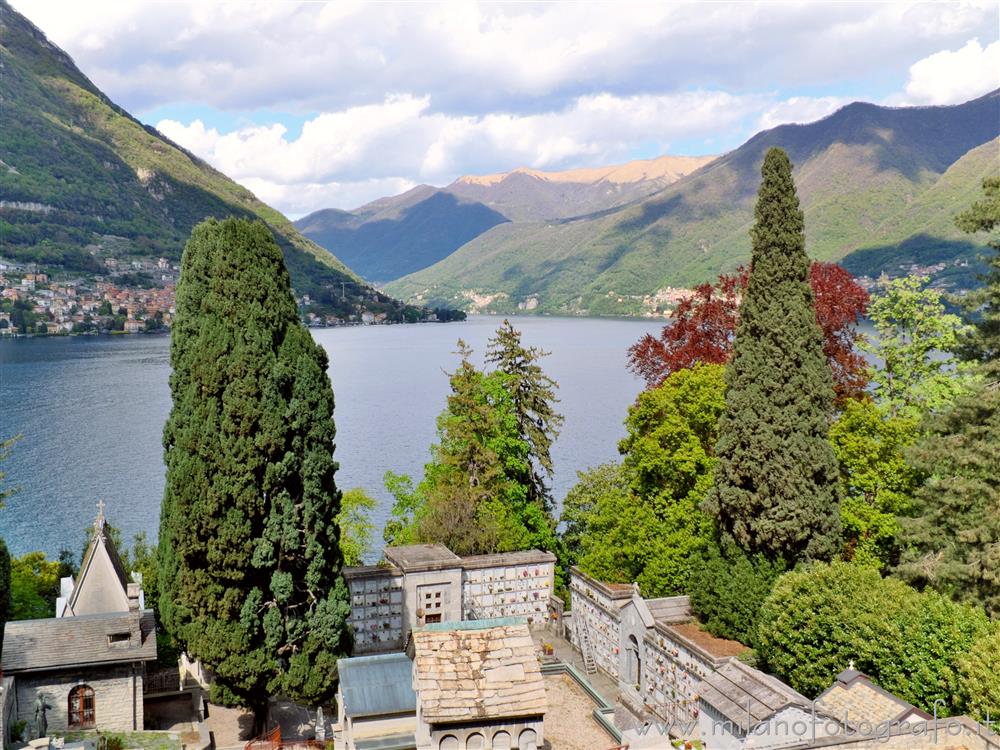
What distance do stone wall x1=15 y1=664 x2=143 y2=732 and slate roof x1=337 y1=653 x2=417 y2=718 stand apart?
17.3ft

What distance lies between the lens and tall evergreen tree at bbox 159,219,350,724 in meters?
19.7

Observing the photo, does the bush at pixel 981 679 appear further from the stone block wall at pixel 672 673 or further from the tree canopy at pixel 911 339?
the tree canopy at pixel 911 339

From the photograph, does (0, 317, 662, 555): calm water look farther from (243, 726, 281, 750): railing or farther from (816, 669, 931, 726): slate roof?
(816, 669, 931, 726): slate roof

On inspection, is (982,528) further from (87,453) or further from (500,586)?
(87,453)

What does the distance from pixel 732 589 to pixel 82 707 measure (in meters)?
16.5

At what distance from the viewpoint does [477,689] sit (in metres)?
16.0

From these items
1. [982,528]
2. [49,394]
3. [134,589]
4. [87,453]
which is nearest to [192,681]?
[134,589]

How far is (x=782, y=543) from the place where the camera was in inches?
941

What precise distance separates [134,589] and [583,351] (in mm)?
118690

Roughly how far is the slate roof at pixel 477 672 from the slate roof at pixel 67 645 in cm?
742

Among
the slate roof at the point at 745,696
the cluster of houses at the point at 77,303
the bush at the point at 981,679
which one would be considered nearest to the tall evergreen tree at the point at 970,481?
the bush at the point at 981,679

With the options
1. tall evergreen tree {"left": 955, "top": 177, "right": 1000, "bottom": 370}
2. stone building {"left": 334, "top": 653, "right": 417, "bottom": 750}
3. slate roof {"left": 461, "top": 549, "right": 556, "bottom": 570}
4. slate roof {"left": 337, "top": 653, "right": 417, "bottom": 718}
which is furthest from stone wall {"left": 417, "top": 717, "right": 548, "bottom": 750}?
tall evergreen tree {"left": 955, "top": 177, "right": 1000, "bottom": 370}

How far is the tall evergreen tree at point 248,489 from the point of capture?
19.7m

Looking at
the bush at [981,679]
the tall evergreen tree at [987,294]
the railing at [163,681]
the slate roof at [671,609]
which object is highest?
the tall evergreen tree at [987,294]
